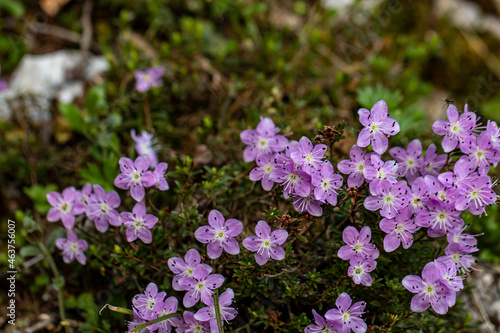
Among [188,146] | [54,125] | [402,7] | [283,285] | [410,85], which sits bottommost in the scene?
[54,125]

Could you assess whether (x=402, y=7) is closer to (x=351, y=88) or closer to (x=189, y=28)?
(x=351, y=88)

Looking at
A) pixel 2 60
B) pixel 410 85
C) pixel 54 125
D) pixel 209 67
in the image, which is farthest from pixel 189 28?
pixel 410 85

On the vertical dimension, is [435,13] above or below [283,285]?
above

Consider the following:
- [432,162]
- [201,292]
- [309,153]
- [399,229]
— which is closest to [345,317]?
[399,229]

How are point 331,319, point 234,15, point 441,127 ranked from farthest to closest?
point 234,15, point 441,127, point 331,319

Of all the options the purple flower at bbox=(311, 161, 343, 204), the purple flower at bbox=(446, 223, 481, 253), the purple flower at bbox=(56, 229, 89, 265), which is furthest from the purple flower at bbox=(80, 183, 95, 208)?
the purple flower at bbox=(446, 223, 481, 253)

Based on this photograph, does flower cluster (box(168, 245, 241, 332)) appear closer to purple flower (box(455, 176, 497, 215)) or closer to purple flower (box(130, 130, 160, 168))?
purple flower (box(130, 130, 160, 168))

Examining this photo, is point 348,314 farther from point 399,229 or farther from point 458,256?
point 458,256

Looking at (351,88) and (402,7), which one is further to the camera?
(402,7)
